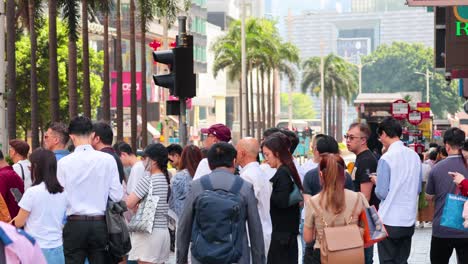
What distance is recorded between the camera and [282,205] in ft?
38.3

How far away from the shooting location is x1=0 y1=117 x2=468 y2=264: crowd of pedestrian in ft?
31.7

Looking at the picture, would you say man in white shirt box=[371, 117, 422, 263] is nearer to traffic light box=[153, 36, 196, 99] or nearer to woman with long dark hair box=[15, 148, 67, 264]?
woman with long dark hair box=[15, 148, 67, 264]

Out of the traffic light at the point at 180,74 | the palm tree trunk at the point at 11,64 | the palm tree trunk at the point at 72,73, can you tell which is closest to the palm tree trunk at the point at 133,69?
the palm tree trunk at the point at 11,64

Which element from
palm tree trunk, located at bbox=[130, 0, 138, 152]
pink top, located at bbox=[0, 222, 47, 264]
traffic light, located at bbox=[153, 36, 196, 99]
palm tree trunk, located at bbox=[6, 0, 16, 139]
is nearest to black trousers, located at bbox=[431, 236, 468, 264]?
traffic light, located at bbox=[153, 36, 196, 99]

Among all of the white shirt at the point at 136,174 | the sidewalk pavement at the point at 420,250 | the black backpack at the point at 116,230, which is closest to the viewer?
the black backpack at the point at 116,230

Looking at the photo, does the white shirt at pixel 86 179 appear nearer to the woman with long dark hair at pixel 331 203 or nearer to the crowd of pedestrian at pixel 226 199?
the crowd of pedestrian at pixel 226 199

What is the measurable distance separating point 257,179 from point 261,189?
0.09 meters

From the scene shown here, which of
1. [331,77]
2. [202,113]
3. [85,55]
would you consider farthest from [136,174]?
[331,77]

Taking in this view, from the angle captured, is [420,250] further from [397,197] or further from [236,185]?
[236,185]

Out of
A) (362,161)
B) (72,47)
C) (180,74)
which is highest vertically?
(72,47)

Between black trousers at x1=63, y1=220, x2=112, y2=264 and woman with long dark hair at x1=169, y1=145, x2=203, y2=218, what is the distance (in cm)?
196

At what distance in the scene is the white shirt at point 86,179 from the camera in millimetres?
11039

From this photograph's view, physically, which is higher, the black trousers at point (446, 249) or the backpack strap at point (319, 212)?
the backpack strap at point (319, 212)

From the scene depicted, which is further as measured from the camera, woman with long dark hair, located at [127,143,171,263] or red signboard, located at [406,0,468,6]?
woman with long dark hair, located at [127,143,171,263]
